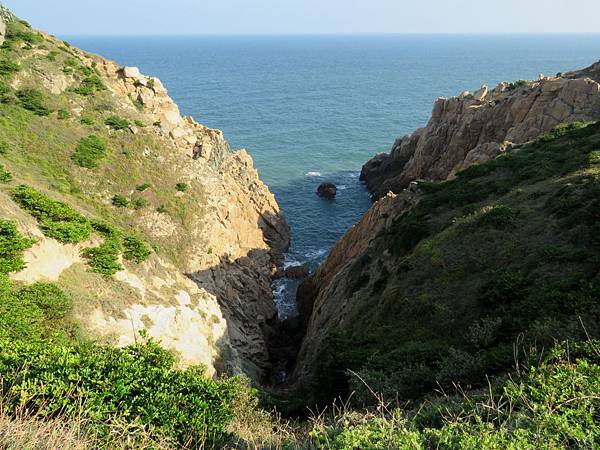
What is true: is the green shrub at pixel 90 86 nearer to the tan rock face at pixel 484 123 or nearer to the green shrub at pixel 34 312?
the green shrub at pixel 34 312

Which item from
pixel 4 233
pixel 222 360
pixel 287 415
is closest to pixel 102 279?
pixel 4 233

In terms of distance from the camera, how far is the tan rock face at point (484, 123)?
41156 mm

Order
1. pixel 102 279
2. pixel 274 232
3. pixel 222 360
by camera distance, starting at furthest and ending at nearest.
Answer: pixel 274 232 < pixel 222 360 < pixel 102 279

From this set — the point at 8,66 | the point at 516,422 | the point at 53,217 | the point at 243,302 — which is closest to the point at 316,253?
the point at 243,302

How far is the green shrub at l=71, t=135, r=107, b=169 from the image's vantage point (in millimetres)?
35938

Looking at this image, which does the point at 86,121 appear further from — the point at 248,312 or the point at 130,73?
the point at 248,312

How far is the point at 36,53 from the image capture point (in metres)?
41.8

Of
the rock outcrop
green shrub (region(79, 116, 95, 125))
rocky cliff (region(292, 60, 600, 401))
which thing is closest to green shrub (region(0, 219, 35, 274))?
rocky cliff (region(292, 60, 600, 401))

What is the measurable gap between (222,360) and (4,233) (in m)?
13.6

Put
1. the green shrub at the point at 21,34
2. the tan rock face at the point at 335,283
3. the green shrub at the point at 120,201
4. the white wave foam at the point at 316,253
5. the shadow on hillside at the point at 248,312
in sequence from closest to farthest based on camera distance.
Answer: the tan rock face at the point at 335,283, the shadow on hillside at the point at 248,312, the green shrub at the point at 120,201, the green shrub at the point at 21,34, the white wave foam at the point at 316,253

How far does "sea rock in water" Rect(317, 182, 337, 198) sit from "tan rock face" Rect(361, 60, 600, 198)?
7499mm

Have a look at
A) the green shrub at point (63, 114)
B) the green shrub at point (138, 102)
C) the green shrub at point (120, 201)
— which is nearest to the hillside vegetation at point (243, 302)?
the green shrub at point (120, 201)

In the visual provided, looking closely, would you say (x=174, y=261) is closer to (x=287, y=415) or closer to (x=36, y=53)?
(x=287, y=415)

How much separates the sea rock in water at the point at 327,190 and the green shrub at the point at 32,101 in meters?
44.0
